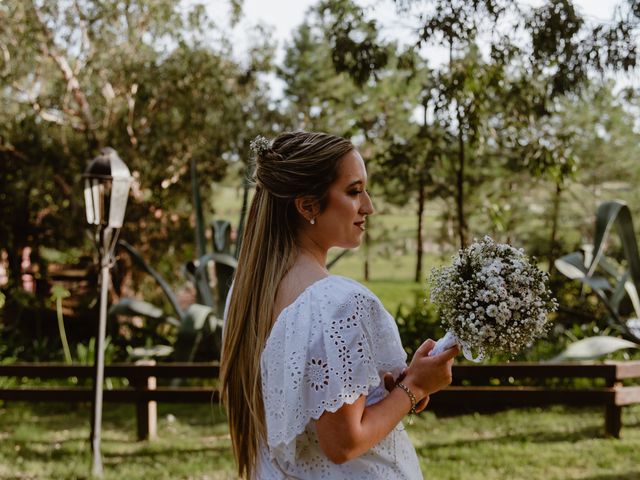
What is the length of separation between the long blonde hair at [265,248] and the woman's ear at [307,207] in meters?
0.01

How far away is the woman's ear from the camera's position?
191 cm

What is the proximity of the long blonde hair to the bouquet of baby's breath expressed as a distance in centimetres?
41

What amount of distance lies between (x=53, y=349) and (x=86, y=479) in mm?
5350

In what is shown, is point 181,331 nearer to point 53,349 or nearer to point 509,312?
point 53,349

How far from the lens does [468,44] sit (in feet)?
26.1

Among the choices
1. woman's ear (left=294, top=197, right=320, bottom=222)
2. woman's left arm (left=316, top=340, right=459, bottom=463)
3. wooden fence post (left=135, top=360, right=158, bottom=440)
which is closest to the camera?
woman's left arm (left=316, top=340, right=459, bottom=463)

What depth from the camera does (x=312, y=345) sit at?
1.74m

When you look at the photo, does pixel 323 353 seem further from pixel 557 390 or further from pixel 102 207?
pixel 557 390

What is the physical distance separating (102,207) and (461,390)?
12.0 feet

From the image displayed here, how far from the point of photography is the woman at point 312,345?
171cm

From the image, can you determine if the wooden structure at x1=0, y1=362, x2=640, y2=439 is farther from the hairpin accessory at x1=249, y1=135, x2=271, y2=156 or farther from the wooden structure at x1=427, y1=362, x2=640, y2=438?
the hairpin accessory at x1=249, y1=135, x2=271, y2=156

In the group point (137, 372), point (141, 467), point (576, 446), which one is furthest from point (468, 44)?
point (141, 467)

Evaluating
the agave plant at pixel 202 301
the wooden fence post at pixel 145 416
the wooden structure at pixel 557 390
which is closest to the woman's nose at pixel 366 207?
the wooden structure at pixel 557 390

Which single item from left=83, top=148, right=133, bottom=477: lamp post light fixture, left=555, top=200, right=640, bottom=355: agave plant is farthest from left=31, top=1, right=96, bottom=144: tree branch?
left=555, top=200, right=640, bottom=355: agave plant
